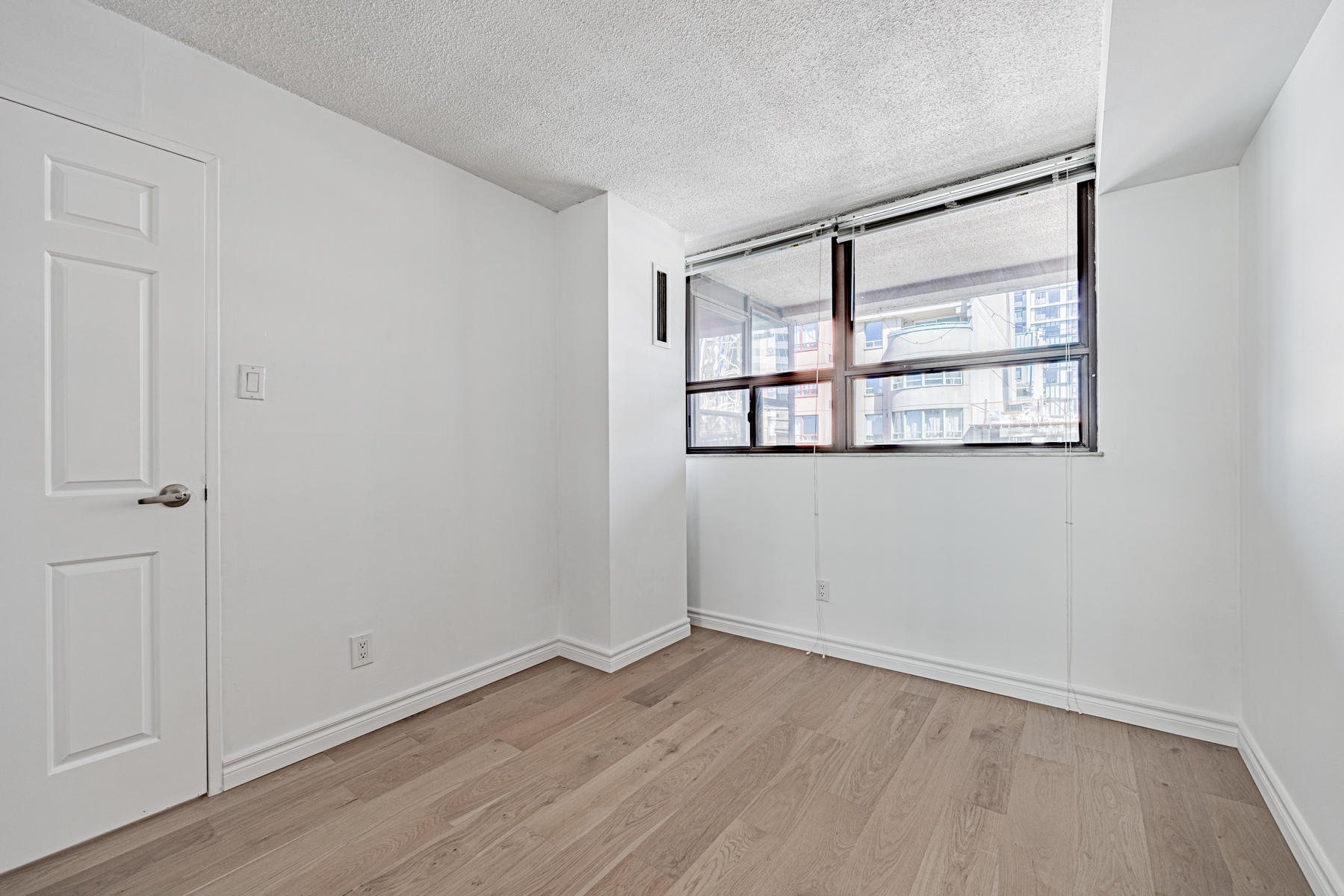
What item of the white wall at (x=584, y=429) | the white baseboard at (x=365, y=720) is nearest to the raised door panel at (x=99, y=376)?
the white baseboard at (x=365, y=720)

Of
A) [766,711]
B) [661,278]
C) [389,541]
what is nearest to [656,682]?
[766,711]

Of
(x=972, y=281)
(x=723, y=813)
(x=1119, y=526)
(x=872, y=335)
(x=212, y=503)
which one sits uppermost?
(x=972, y=281)

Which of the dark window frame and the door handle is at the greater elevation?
the dark window frame

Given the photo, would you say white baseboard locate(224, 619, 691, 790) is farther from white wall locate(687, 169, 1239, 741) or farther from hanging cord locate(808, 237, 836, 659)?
white wall locate(687, 169, 1239, 741)

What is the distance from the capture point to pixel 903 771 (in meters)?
1.99

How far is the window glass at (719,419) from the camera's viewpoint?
361 cm

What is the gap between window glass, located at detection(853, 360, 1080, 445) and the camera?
2.57 metres

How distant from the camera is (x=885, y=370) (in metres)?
3.04

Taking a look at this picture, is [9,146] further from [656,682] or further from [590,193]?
[656,682]

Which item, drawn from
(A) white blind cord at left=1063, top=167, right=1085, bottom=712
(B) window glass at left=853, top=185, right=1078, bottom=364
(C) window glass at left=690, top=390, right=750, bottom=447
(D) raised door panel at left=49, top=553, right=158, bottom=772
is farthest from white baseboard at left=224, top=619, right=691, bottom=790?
(B) window glass at left=853, top=185, right=1078, bottom=364

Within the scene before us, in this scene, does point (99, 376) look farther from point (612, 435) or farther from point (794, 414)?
point (794, 414)

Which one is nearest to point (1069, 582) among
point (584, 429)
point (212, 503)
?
point (584, 429)

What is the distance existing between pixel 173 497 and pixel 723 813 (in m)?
1.94

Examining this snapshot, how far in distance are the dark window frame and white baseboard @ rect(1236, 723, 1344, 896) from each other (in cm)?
115
